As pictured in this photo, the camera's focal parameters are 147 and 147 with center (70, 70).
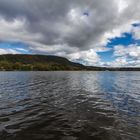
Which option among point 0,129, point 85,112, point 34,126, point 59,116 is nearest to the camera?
point 0,129

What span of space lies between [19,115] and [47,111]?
3466 millimetres

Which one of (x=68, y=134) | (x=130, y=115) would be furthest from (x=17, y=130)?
(x=130, y=115)

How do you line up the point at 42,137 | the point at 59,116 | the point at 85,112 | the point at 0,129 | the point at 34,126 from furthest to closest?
the point at 85,112
the point at 59,116
the point at 34,126
the point at 0,129
the point at 42,137

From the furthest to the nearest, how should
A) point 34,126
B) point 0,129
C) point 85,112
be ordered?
point 85,112
point 34,126
point 0,129

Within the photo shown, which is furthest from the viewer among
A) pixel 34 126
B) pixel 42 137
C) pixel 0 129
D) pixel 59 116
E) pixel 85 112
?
pixel 85 112

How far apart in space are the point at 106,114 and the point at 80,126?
5.31 metres

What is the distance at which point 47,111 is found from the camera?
61.7ft

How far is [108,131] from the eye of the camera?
12758 millimetres

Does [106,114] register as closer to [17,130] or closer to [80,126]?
[80,126]

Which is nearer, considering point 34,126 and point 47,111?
point 34,126

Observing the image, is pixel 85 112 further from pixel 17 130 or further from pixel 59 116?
pixel 17 130

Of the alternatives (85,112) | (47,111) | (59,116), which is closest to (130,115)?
(85,112)

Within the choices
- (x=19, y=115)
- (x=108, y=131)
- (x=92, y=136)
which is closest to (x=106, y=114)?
(x=108, y=131)

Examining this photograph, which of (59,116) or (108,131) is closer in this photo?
(108,131)
